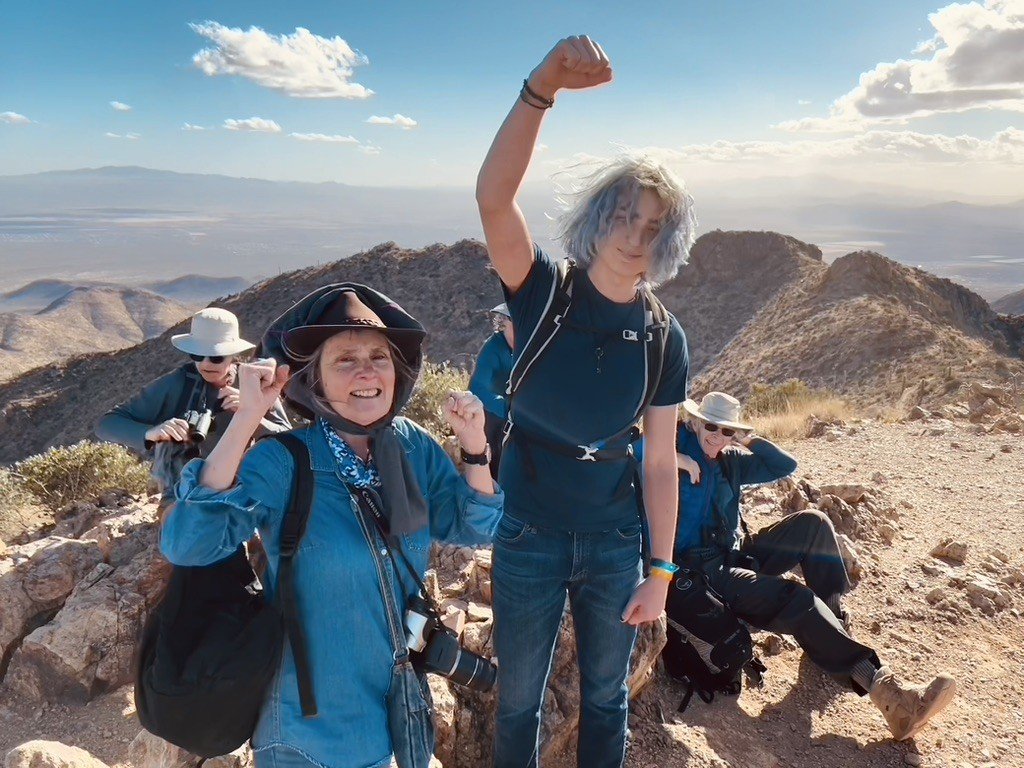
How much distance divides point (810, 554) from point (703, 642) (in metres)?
0.89

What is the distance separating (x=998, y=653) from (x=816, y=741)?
170 cm

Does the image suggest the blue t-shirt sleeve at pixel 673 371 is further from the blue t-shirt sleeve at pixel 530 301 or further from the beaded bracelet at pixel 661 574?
the beaded bracelet at pixel 661 574

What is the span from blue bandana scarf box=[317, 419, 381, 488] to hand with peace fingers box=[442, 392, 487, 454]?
0.23 meters

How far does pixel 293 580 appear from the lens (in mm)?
1678

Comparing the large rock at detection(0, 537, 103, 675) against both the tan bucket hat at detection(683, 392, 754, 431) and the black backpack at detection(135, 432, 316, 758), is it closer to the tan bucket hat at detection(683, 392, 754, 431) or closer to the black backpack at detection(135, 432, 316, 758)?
the black backpack at detection(135, 432, 316, 758)

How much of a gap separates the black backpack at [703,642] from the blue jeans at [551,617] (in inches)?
52.3

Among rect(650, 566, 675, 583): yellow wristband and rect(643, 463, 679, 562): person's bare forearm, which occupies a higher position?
rect(643, 463, 679, 562): person's bare forearm

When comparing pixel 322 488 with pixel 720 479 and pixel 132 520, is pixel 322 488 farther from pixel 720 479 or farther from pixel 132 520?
pixel 132 520

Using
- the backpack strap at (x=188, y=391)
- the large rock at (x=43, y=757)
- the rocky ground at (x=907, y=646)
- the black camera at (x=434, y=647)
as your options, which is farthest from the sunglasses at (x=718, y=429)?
the large rock at (x=43, y=757)

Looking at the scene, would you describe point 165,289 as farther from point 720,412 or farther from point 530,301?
point 530,301

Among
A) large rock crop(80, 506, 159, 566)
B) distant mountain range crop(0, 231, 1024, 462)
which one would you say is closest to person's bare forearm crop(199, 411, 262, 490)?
large rock crop(80, 506, 159, 566)

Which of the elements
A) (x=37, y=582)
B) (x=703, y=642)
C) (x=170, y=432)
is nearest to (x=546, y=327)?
(x=170, y=432)

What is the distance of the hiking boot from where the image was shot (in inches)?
133

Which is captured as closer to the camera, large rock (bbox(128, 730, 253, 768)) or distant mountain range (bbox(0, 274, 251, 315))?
large rock (bbox(128, 730, 253, 768))
